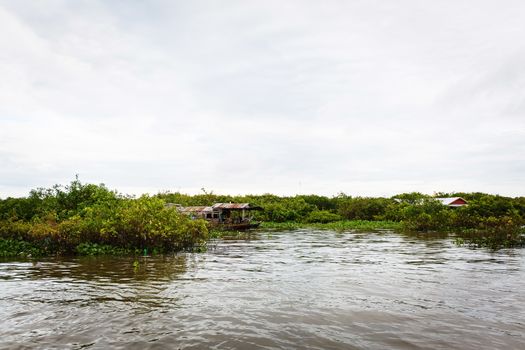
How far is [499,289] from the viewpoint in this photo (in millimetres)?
9945

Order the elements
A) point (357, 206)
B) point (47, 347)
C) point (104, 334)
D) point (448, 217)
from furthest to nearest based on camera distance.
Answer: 1. point (357, 206)
2. point (448, 217)
3. point (104, 334)
4. point (47, 347)

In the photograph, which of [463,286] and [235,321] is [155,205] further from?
[463,286]

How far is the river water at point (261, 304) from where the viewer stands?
20.7 feet

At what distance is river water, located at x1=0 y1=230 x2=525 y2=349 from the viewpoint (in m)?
6.30

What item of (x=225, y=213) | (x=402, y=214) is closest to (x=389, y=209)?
(x=402, y=214)

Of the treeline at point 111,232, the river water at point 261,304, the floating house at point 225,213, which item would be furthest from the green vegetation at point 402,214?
the treeline at point 111,232

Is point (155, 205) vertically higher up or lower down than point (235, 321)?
higher up

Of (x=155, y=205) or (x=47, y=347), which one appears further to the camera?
(x=155, y=205)

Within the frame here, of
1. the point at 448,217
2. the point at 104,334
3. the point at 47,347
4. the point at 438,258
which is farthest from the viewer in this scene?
the point at 448,217

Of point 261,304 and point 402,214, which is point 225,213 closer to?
point 402,214

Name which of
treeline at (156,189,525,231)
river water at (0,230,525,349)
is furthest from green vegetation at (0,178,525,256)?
treeline at (156,189,525,231)

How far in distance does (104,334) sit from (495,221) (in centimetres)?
2341

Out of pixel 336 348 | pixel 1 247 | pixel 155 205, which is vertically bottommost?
pixel 336 348

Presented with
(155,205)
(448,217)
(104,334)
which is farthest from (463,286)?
(448,217)
